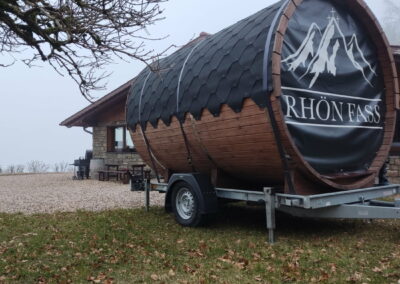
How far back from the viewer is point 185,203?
6832mm

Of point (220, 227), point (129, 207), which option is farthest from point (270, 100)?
point (129, 207)

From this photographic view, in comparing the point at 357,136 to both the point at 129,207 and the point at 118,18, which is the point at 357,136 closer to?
the point at 118,18

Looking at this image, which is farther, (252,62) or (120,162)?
(120,162)

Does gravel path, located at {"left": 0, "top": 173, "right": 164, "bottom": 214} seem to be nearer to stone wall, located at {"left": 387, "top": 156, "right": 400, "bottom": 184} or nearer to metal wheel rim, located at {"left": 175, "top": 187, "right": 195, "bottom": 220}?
metal wheel rim, located at {"left": 175, "top": 187, "right": 195, "bottom": 220}

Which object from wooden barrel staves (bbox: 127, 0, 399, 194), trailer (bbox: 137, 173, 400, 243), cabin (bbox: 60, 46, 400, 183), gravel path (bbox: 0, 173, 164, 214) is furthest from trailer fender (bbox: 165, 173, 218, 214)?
cabin (bbox: 60, 46, 400, 183)

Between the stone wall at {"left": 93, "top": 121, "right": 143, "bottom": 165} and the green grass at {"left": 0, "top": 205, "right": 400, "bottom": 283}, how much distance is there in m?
10.3

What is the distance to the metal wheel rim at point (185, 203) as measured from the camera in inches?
260

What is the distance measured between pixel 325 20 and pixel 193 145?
278 centimetres

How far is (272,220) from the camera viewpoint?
5281 millimetres

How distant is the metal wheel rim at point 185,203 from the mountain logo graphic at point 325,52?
2718 mm

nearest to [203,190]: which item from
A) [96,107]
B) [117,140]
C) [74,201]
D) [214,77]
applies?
[214,77]

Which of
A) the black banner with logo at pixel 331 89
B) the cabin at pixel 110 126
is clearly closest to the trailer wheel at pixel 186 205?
the black banner with logo at pixel 331 89

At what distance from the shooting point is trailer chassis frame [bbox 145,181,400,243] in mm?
4902

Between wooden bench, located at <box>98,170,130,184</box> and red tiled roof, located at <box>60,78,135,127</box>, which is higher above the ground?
red tiled roof, located at <box>60,78,135,127</box>
